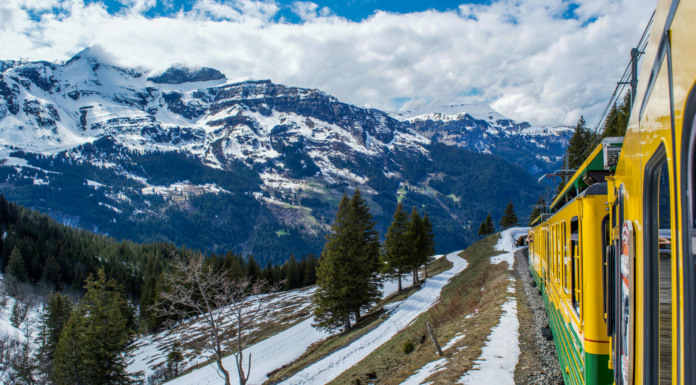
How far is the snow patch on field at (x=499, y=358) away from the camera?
30.0 feet

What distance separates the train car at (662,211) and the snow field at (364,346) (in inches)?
633

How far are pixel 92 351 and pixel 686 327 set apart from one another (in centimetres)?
3127

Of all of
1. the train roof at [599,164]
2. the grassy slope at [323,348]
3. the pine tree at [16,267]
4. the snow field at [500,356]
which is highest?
the train roof at [599,164]

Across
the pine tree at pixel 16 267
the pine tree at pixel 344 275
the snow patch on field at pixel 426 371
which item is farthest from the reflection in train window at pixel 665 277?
the pine tree at pixel 16 267

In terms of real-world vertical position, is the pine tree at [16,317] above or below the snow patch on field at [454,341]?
below

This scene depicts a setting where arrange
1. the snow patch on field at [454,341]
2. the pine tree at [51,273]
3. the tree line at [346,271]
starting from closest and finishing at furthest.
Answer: the snow patch on field at [454,341] < the tree line at [346,271] < the pine tree at [51,273]

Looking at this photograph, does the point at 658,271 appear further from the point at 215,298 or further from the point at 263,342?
the point at 263,342

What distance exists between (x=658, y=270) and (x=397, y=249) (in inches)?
1390

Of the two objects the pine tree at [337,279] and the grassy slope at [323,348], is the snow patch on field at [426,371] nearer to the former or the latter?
the grassy slope at [323,348]

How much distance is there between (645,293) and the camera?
231 cm

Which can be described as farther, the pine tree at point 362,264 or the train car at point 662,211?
the pine tree at point 362,264

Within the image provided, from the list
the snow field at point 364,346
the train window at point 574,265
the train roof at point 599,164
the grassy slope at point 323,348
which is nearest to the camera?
the train roof at point 599,164

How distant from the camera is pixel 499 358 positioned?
10.5m

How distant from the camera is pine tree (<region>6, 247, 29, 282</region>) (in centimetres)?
7762
